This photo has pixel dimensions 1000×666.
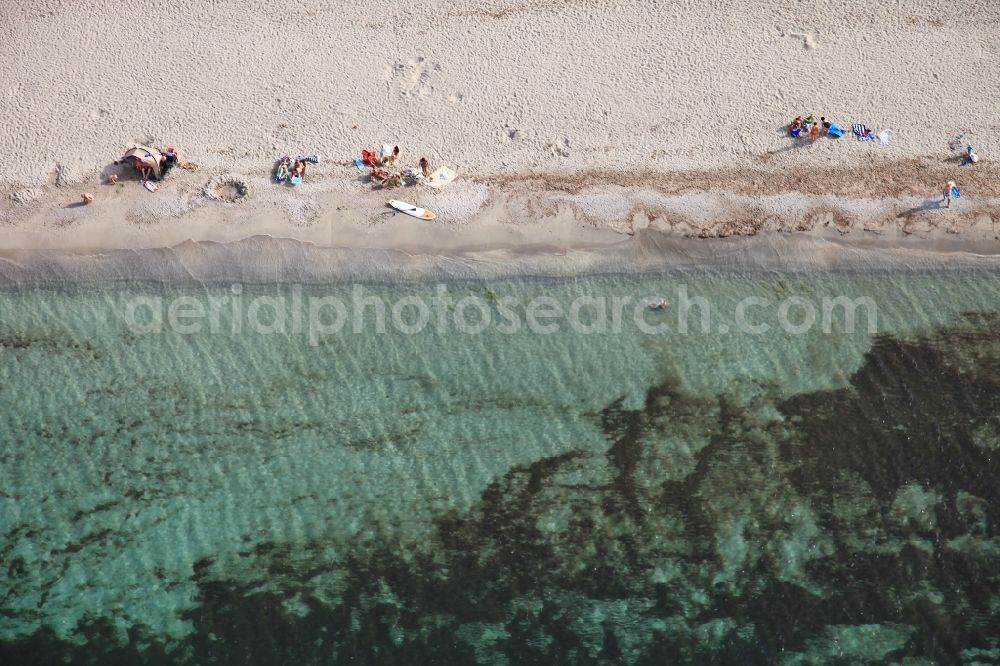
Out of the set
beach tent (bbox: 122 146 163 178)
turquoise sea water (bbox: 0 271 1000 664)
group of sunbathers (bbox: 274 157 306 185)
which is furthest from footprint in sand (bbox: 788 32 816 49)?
beach tent (bbox: 122 146 163 178)

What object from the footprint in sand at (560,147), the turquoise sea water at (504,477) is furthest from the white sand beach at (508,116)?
the turquoise sea water at (504,477)

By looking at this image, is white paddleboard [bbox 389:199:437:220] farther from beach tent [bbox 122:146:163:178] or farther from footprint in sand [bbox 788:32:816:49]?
footprint in sand [bbox 788:32:816:49]

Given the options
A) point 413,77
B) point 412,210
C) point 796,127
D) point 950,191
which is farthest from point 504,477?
point 950,191

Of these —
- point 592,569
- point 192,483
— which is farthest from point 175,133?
point 592,569

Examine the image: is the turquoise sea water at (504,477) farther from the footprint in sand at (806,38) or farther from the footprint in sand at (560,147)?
the footprint in sand at (806,38)

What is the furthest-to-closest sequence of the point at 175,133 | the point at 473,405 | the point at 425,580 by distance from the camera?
the point at 175,133 → the point at 473,405 → the point at 425,580

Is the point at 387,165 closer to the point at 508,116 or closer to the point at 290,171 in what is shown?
the point at 290,171

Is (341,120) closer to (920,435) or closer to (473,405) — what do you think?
(473,405)
